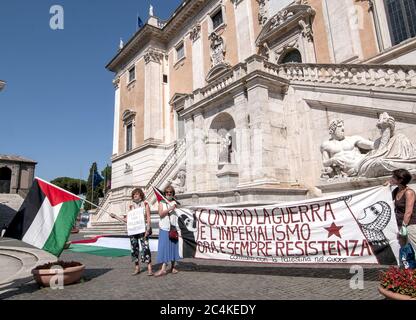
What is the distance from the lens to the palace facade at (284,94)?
10219mm

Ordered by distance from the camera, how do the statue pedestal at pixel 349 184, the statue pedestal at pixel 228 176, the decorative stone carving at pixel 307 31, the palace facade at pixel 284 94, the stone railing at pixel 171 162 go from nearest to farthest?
the statue pedestal at pixel 349 184 < the palace facade at pixel 284 94 < the statue pedestal at pixel 228 176 < the decorative stone carving at pixel 307 31 < the stone railing at pixel 171 162

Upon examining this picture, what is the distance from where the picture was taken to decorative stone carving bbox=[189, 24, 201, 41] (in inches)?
1013

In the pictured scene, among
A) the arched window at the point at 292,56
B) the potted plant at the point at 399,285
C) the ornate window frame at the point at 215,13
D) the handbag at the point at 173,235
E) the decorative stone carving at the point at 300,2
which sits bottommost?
the potted plant at the point at 399,285

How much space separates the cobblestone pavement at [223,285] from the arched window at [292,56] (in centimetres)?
1453

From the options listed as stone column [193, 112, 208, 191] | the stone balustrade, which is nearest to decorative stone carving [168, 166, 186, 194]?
stone column [193, 112, 208, 191]

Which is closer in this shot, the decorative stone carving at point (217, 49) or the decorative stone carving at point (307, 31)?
the decorative stone carving at point (307, 31)

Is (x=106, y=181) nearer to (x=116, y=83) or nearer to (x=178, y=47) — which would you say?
(x=116, y=83)

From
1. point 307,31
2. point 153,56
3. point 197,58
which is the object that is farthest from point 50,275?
point 153,56

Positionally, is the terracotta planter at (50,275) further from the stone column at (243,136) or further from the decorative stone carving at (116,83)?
the decorative stone carving at (116,83)

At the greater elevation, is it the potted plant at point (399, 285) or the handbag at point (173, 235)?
the handbag at point (173, 235)

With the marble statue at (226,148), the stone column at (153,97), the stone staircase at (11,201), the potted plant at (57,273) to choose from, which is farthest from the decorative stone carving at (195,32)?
the stone staircase at (11,201)

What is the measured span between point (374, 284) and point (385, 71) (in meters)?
7.33

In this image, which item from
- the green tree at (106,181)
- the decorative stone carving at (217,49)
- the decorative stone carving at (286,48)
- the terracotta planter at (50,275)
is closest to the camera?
the terracotta planter at (50,275)

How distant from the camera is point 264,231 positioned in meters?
6.38
